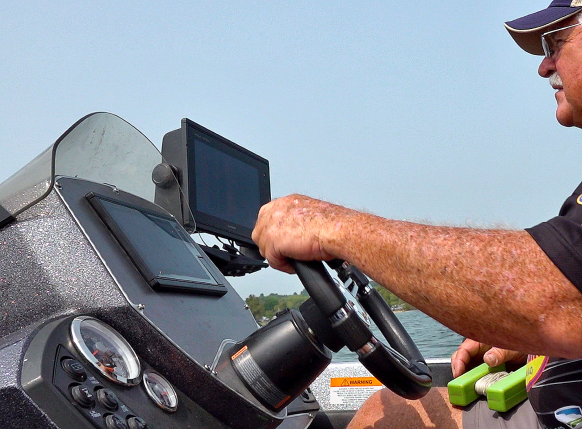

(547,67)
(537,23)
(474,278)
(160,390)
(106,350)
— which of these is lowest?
(160,390)

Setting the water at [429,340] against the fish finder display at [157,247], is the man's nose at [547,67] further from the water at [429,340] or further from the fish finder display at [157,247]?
the water at [429,340]

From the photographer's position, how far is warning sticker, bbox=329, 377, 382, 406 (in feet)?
8.85

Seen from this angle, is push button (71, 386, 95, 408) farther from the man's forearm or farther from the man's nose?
the man's nose

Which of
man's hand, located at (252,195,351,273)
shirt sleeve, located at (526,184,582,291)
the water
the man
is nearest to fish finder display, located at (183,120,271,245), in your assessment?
the water

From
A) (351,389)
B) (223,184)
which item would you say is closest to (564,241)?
(351,389)

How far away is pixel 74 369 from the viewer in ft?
3.73

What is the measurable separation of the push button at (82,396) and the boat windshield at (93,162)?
53 centimetres

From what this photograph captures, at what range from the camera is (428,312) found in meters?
1.24

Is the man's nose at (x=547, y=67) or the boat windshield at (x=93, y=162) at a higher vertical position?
the man's nose at (x=547, y=67)

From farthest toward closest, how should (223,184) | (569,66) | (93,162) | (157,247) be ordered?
1. (223,184)
2. (93,162)
3. (157,247)
4. (569,66)

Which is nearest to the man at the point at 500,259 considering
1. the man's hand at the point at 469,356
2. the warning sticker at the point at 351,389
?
the man's hand at the point at 469,356

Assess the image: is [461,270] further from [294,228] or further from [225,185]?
[225,185]

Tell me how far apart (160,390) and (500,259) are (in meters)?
0.70

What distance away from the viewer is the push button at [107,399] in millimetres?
1128
